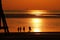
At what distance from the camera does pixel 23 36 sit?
3150 millimetres

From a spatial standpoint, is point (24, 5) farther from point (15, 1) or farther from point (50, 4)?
point (50, 4)

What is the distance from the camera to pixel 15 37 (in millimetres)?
3102

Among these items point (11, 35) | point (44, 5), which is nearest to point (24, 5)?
point (44, 5)

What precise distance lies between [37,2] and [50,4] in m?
0.62

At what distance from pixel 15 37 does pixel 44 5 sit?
5.86 meters

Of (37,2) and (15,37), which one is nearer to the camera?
(15,37)

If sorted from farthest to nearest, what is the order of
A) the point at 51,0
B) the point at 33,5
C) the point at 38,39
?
the point at 33,5 < the point at 51,0 < the point at 38,39

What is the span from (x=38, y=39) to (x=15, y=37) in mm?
382

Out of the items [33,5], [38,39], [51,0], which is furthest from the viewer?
[33,5]

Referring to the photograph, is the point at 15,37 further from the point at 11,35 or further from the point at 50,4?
the point at 50,4

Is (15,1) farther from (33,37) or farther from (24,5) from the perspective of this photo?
(33,37)

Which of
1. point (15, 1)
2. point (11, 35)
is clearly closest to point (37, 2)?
point (15, 1)

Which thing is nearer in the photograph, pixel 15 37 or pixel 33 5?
pixel 15 37

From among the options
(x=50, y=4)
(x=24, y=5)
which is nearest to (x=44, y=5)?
(x=50, y=4)
